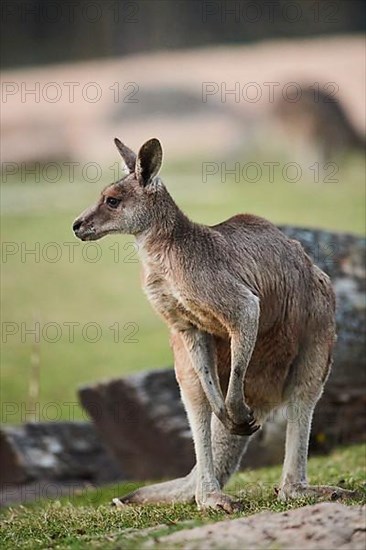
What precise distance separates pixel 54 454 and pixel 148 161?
3.94 metres

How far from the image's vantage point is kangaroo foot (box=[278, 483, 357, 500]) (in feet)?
19.1

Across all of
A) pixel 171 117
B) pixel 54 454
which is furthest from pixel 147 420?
pixel 171 117

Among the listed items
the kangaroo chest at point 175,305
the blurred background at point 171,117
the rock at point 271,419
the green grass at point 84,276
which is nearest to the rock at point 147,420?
the rock at point 271,419

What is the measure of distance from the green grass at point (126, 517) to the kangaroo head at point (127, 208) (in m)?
1.25

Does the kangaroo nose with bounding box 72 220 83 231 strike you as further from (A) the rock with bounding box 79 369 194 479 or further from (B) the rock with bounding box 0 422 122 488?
(B) the rock with bounding box 0 422 122 488

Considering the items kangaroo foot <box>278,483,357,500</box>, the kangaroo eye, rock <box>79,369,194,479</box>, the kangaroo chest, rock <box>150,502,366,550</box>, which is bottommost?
rock <box>79,369,194,479</box>

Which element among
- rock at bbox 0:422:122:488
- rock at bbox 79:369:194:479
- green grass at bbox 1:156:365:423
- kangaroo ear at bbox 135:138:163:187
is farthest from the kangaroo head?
green grass at bbox 1:156:365:423

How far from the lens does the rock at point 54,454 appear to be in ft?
29.7

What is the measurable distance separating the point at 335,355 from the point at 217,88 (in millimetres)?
14531

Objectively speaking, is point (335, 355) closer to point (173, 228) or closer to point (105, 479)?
point (105, 479)

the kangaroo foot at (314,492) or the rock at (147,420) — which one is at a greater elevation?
the kangaroo foot at (314,492)

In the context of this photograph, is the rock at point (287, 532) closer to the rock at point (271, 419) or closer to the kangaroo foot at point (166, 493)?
the kangaroo foot at point (166, 493)

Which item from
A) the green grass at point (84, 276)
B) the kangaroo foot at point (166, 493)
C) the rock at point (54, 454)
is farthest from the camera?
the green grass at point (84, 276)

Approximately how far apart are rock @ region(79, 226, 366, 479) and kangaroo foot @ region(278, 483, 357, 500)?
2418 mm
